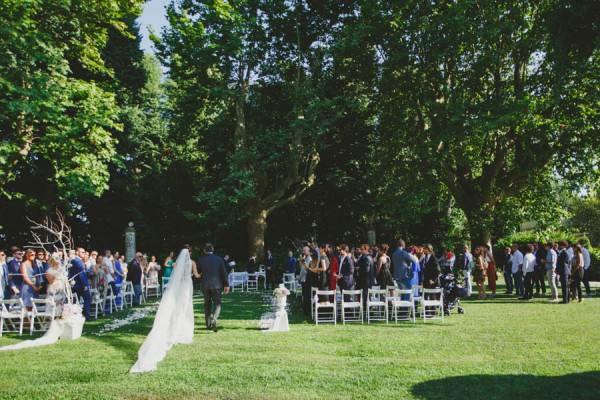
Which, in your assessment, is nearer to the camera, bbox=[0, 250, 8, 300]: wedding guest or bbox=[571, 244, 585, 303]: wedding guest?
bbox=[0, 250, 8, 300]: wedding guest

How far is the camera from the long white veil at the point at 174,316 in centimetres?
848

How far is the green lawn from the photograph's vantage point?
656cm

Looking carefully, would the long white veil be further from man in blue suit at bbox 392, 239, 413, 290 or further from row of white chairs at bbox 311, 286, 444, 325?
man in blue suit at bbox 392, 239, 413, 290

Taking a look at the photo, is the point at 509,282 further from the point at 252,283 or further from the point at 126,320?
the point at 126,320

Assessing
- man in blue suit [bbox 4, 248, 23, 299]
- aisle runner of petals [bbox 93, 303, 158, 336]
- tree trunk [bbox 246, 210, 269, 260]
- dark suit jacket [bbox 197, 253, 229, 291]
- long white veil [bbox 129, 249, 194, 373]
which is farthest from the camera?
tree trunk [bbox 246, 210, 269, 260]

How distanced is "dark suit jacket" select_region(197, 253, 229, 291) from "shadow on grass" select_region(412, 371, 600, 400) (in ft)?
18.8

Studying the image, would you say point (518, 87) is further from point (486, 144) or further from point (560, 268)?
Answer: point (560, 268)

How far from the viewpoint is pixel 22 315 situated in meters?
10.9

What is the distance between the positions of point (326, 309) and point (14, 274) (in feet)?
27.0

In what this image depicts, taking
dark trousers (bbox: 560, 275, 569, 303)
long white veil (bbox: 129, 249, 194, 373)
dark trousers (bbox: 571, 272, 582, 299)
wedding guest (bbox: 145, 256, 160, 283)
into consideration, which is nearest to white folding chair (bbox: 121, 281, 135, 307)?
wedding guest (bbox: 145, 256, 160, 283)

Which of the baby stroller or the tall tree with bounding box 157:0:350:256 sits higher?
the tall tree with bounding box 157:0:350:256

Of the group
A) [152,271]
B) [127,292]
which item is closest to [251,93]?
[152,271]

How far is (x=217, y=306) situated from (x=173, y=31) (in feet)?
56.2

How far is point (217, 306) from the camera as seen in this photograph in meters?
11.3
